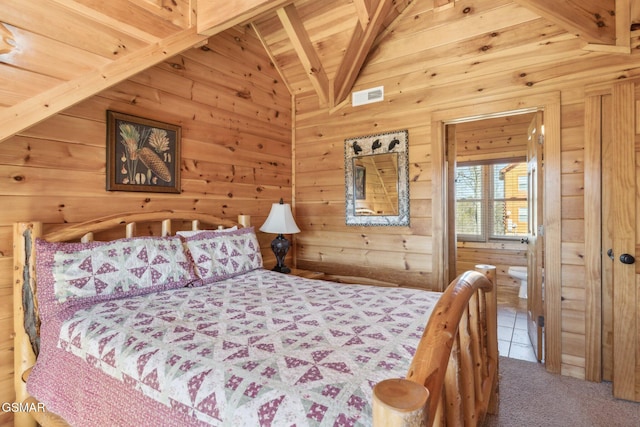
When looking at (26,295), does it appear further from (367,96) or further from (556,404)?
(556,404)

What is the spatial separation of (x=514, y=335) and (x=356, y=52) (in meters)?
3.12

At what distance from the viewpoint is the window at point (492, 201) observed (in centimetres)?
497

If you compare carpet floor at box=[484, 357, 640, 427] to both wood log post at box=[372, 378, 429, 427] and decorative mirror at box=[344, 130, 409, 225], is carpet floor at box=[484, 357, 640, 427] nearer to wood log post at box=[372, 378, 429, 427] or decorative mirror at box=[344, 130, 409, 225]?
decorative mirror at box=[344, 130, 409, 225]

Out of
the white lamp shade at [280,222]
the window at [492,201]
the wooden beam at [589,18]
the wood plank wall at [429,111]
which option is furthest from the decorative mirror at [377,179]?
the window at [492,201]

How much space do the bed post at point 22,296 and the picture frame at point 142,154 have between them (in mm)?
557

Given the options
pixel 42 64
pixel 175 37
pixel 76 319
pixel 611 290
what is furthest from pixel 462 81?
pixel 76 319

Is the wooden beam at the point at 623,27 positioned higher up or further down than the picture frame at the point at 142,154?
higher up

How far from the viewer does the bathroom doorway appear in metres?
3.49

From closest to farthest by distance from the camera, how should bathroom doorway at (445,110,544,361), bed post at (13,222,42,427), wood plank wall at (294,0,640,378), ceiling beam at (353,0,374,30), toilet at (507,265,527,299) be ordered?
bed post at (13,222,42,427)
wood plank wall at (294,0,640,378)
ceiling beam at (353,0,374,30)
bathroom doorway at (445,110,544,361)
toilet at (507,265,527,299)

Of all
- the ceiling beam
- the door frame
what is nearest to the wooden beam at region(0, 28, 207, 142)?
the ceiling beam

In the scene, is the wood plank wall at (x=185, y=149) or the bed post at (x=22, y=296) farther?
the wood plank wall at (x=185, y=149)

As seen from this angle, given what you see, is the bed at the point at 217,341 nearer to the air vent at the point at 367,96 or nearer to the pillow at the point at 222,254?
the pillow at the point at 222,254

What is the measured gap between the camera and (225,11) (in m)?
2.04

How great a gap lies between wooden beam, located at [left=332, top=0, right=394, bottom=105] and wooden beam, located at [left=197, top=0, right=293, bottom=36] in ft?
3.38
